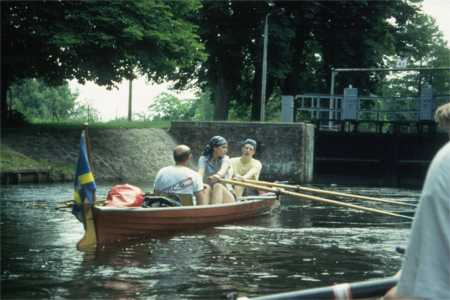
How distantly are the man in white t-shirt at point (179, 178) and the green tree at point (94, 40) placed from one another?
46.9ft

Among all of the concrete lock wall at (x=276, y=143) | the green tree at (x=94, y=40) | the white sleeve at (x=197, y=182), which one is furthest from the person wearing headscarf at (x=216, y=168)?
the concrete lock wall at (x=276, y=143)

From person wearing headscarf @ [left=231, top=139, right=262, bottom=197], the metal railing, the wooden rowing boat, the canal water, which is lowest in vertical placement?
the canal water

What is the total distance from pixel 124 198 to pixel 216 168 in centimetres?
344

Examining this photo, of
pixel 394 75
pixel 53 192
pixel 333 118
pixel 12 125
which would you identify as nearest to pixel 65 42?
pixel 12 125

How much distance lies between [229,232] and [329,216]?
3940 mm

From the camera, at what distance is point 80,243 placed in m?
10.3

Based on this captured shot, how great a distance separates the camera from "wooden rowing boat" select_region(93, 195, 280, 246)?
35.1 ft

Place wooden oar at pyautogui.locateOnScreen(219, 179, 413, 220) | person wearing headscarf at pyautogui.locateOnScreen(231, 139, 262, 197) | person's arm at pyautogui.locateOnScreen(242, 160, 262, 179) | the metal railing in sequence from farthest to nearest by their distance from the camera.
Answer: the metal railing, person wearing headscarf at pyautogui.locateOnScreen(231, 139, 262, 197), person's arm at pyautogui.locateOnScreen(242, 160, 262, 179), wooden oar at pyautogui.locateOnScreen(219, 179, 413, 220)

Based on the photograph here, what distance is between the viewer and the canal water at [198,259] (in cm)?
787

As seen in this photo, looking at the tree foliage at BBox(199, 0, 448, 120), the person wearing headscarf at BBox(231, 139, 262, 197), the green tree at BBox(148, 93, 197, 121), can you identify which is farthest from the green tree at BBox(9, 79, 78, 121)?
the person wearing headscarf at BBox(231, 139, 262, 197)

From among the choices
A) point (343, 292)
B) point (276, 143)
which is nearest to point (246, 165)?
point (343, 292)

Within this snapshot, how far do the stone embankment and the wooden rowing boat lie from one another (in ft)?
43.5

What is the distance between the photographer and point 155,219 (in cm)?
1167

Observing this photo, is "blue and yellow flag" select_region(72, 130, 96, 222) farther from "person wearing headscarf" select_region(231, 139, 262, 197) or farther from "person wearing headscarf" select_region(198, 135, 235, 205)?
"person wearing headscarf" select_region(231, 139, 262, 197)
